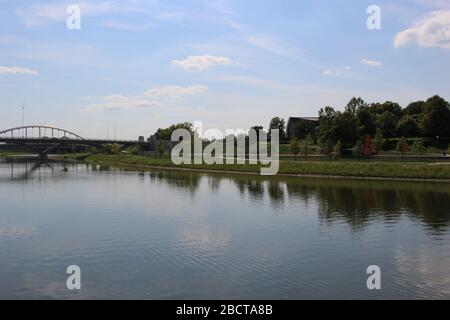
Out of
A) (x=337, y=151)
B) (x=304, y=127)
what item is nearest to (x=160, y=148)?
(x=304, y=127)

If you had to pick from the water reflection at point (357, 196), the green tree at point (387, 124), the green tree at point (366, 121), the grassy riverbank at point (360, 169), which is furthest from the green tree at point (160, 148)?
the water reflection at point (357, 196)

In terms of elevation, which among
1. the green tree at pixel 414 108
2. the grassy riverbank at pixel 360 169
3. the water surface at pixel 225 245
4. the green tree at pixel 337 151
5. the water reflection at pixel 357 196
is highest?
the green tree at pixel 414 108

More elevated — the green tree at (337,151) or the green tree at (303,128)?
the green tree at (303,128)

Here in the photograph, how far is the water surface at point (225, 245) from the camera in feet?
47.2

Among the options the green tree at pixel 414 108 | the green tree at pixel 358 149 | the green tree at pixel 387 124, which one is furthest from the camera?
the green tree at pixel 414 108

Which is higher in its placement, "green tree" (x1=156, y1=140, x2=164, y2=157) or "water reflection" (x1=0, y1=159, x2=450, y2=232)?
"green tree" (x1=156, y1=140, x2=164, y2=157)

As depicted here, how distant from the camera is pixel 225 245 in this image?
65.2 ft

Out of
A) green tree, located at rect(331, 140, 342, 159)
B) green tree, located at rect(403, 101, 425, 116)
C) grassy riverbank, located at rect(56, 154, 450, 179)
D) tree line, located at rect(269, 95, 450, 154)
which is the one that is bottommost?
grassy riverbank, located at rect(56, 154, 450, 179)

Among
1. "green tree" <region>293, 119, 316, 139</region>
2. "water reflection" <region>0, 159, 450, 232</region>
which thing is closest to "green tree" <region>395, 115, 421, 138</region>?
"green tree" <region>293, 119, 316, 139</region>

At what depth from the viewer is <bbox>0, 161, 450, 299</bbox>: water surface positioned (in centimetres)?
1440

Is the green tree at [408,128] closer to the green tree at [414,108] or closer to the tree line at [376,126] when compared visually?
the tree line at [376,126]

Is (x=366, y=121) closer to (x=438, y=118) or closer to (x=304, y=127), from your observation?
(x=438, y=118)

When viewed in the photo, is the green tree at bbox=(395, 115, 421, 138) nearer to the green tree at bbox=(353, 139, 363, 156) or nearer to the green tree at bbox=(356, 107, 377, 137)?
the green tree at bbox=(356, 107, 377, 137)
